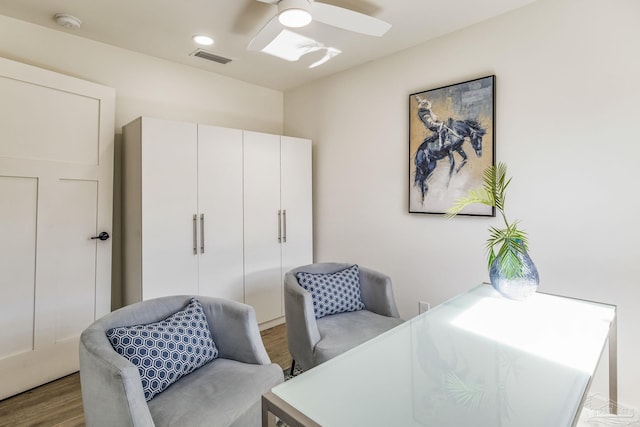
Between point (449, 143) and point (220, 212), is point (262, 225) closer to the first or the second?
point (220, 212)

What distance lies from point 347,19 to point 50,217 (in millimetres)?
2403

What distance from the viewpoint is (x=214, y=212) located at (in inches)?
113

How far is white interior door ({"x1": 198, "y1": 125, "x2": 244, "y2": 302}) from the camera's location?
9.20 feet

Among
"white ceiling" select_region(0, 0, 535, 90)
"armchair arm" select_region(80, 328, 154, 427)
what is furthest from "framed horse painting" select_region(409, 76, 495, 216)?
"armchair arm" select_region(80, 328, 154, 427)

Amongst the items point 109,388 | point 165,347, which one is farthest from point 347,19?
point 109,388

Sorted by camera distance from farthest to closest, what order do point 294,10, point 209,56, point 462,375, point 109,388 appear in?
point 209,56 < point 294,10 < point 109,388 < point 462,375

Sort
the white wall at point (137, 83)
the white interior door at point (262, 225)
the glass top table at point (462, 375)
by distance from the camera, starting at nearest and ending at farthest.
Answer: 1. the glass top table at point (462, 375)
2. the white wall at point (137, 83)
3. the white interior door at point (262, 225)

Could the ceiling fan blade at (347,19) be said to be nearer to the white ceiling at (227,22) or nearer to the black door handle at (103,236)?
the white ceiling at (227,22)

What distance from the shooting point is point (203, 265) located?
110 inches

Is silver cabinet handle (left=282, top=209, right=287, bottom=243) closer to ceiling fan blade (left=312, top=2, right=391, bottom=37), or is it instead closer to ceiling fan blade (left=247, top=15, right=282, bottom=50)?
ceiling fan blade (left=247, top=15, right=282, bottom=50)

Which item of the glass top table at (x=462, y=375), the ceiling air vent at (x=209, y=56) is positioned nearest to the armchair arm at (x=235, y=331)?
the glass top table at (x=462, y=375)

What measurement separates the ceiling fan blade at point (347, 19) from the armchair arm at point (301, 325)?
163 centimetres

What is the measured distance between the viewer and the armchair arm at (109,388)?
1185 millimetres

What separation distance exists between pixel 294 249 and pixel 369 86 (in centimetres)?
175
